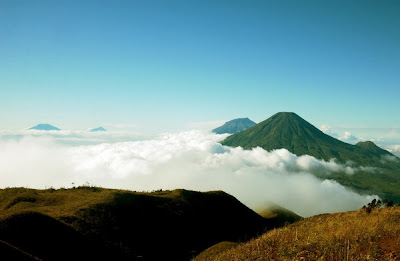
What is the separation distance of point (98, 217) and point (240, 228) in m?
39.8

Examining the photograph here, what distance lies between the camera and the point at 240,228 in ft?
215

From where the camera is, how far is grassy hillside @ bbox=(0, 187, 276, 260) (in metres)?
23.6

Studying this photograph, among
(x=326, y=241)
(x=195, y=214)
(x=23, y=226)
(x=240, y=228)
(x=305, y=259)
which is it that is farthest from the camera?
(x=240, y=228)

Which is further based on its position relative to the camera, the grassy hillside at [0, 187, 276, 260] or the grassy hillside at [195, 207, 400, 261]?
the grassy hillside at [0, 187, 276, 260]

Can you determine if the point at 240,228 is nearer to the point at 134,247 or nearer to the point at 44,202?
the point at 134,247

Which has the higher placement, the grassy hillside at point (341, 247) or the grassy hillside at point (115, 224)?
the grassy hillside at point (341, 247)

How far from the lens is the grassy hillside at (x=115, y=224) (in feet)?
77.5

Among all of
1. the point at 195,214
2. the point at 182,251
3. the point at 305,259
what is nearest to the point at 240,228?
the point at 195,214

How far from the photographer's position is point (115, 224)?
40.2 metres

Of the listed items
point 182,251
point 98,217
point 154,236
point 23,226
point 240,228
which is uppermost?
point 23,226

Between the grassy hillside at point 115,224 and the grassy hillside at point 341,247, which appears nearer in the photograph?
the grassy hillside at point 341,247

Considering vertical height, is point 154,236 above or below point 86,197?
below

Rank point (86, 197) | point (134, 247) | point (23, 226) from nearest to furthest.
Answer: point (23, 226) → point (134, 247) → point (86, 197)

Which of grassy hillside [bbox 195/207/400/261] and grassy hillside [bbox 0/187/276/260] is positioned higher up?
grassy hillside [bbox 195/207/400/261]
